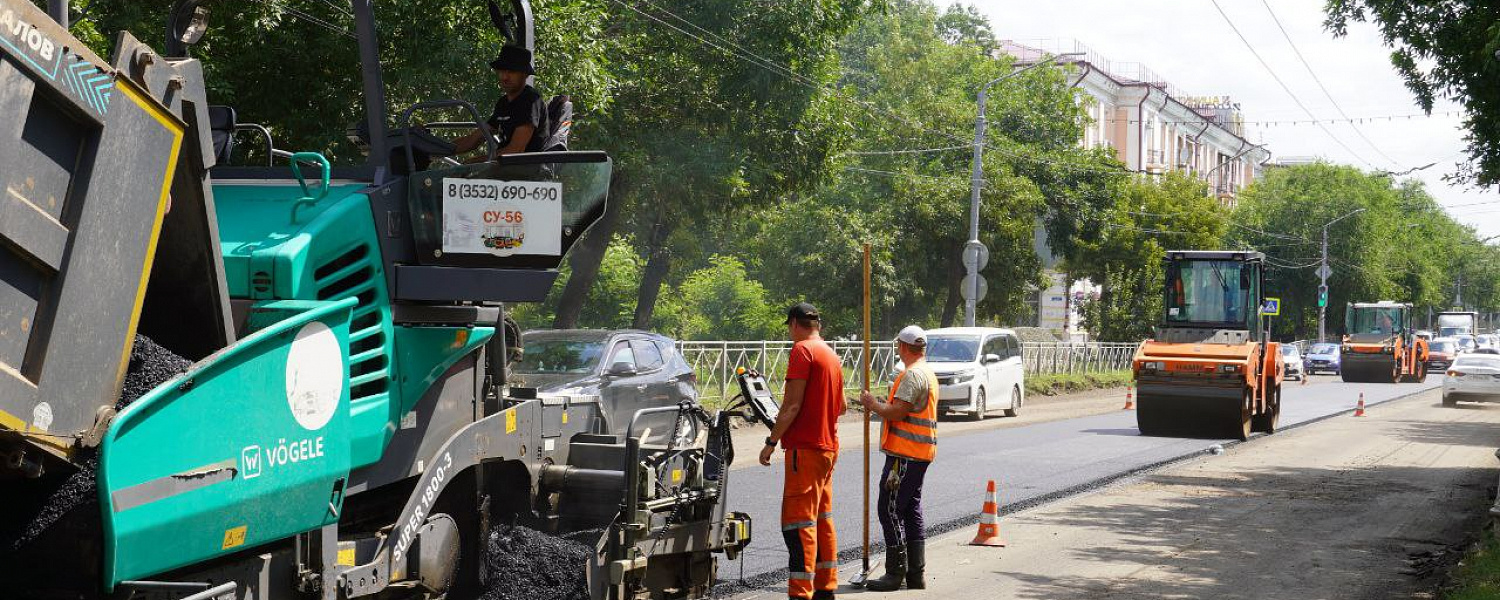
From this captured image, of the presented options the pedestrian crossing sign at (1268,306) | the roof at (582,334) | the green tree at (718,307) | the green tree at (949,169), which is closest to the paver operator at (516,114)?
the roof at (582,334)

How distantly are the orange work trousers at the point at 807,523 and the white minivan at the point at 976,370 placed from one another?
56.9ft

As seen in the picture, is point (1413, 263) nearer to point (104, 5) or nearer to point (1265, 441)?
point (1265, 441)

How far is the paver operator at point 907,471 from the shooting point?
9.24 m

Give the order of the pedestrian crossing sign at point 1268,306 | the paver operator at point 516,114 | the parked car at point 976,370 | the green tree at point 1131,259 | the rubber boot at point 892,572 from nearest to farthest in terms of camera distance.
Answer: the paver operator at point 516,114 < the rubber boot at point 892,572 < the pedestrian crossing sign at point 1268,306 < the parked car at point 976,370 < the green tree at point 1131,259

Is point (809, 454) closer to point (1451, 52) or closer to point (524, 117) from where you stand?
point (524, 117)

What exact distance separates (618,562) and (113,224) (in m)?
3.26

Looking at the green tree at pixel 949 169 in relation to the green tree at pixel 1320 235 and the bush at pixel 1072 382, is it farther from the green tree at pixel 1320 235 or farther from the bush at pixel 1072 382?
the green tree at pixel 1320 235

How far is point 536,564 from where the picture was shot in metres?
7.21

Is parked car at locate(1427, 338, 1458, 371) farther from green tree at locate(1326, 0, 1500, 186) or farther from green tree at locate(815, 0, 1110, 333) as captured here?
green tree at locate(1326, 0, 1500, 186)

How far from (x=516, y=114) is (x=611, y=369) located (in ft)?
27.8

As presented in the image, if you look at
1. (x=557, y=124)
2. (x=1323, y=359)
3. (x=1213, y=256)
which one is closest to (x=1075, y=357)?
(x=1213, y=256)

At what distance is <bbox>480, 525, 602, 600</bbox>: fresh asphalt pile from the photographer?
699 cm

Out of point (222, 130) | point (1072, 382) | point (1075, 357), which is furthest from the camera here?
point (1075, 357)

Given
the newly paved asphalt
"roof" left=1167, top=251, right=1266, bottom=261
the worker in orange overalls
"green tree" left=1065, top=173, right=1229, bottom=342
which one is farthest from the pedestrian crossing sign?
"green tree" left=1065, top=173, right=1229, bottom=342
